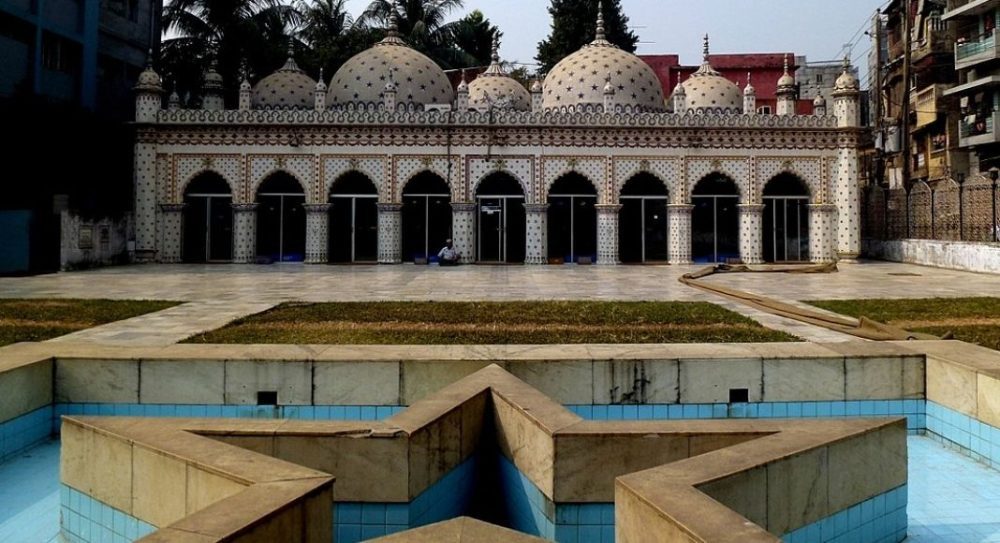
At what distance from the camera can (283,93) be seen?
93.6 feet

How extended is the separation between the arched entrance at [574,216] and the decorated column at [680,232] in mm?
2672

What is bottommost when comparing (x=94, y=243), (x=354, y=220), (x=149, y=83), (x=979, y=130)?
(x=94, y=243)

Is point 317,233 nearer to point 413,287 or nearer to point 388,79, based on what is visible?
point 388,79

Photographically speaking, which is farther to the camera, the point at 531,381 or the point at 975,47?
the point at 975,47

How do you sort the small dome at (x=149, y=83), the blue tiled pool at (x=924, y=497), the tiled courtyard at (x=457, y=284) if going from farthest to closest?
the small dome at (x=149, y=83) < the tiled courtyard at (x=457, y=284) < the blue tiled pool at (x=924, y=497)

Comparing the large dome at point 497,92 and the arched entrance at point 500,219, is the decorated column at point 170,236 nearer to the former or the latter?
the arched entrance at point 500,219

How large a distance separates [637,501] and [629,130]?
23.3 m

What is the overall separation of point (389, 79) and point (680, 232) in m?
12.0

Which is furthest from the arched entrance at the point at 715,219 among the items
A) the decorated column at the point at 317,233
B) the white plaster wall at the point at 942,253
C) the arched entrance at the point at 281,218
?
the arched entrance at the point at 281,218

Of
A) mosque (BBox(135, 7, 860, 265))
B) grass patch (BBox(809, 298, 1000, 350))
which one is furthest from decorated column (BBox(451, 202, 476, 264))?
grass patch (BBox(809, 298, 1000, 350))

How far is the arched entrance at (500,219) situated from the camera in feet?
83.3

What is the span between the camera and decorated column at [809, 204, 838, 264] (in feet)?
82.9

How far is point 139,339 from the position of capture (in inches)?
322

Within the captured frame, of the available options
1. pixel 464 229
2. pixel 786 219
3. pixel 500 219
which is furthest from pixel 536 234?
pixel 786 219
